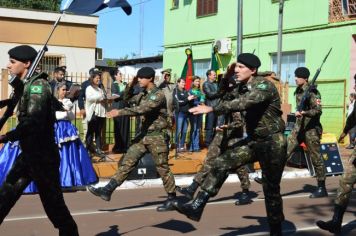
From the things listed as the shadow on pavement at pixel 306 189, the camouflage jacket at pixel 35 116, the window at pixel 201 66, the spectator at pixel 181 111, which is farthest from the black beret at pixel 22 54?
the window at pixel 201 66

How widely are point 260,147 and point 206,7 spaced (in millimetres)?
23600

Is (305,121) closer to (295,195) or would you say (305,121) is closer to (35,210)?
(295,195)

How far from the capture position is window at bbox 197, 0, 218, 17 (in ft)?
94.0

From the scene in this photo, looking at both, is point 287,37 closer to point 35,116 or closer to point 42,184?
point 42,184

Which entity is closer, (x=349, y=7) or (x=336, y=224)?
(x=336, y=224)

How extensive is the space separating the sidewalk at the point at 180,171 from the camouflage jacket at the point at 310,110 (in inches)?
103

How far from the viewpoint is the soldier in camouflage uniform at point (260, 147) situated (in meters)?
6.20

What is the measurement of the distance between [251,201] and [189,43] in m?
21.5

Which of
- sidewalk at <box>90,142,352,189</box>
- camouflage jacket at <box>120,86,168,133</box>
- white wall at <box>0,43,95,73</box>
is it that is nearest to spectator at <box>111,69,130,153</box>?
sidewalk at <box>90,142,352,189</box>

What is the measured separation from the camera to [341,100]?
69.9ft

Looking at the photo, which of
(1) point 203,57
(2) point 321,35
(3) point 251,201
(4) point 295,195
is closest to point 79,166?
(3) point 251,201

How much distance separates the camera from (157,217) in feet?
26.9

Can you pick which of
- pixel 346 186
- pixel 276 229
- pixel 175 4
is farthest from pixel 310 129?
pixel 175 4

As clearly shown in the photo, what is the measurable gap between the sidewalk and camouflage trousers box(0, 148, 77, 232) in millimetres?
5181
